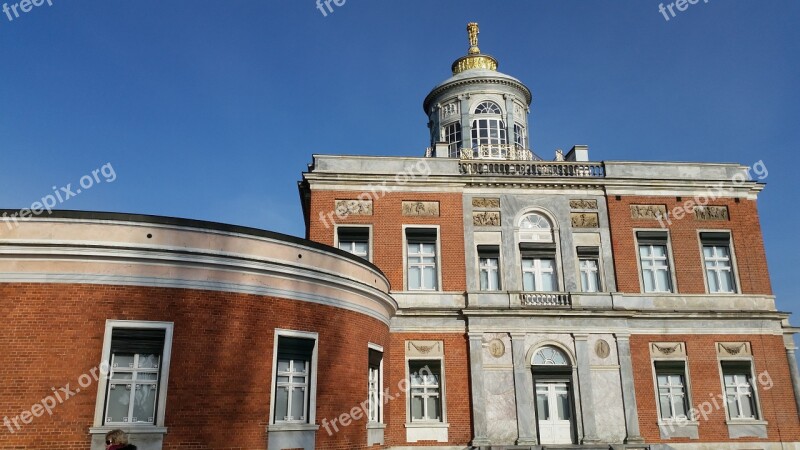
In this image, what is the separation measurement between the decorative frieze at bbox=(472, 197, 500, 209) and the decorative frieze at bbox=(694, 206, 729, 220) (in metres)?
7.35

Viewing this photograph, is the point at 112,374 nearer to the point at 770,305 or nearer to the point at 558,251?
the point at 558,251

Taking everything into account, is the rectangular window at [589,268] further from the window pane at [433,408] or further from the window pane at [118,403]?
the window pane at [118,403]

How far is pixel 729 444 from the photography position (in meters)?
19.8

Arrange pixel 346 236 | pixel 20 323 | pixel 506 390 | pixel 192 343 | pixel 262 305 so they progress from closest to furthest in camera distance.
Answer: pixel 20 323
pixel 192 343
pixel 262 305
pixel 506 390
pixel 346 236

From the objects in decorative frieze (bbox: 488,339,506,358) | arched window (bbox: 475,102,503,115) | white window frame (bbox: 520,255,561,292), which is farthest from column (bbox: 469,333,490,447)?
arched window (bbox: 475,102,503,115)

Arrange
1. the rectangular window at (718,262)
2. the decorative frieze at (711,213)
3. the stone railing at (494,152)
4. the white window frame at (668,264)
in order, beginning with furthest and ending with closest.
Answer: the stone railing at (494,152) → the decorative frieze at (711,213) → the rectangular window at (718,262) → the white window frame at (668,264)

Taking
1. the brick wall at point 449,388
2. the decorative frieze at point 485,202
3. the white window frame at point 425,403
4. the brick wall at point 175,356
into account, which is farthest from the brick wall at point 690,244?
the brick wall at point 175,356

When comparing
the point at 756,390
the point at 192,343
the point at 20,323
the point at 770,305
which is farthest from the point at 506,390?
the point at 20,323

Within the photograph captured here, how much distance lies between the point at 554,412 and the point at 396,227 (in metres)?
8.05

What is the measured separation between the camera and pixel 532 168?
22.6m

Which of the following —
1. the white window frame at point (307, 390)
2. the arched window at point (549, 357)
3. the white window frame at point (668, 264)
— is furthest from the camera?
the white window frame at point (668, 264)

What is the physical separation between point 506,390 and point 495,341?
1.59 meters

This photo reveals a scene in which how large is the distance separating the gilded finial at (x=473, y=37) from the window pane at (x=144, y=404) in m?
25.1

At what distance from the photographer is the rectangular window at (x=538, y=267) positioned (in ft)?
69.8
